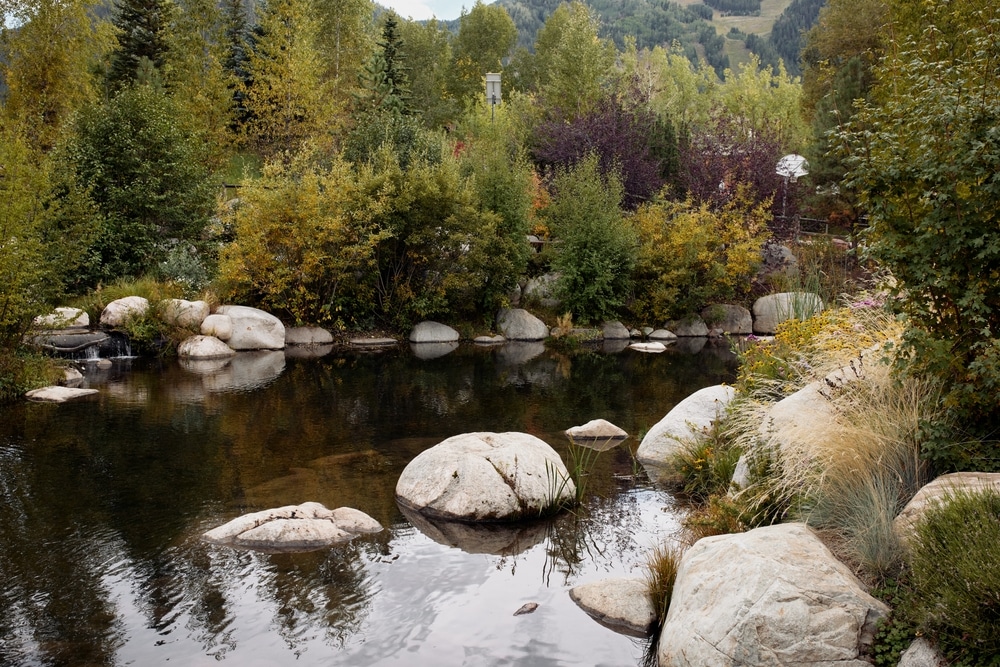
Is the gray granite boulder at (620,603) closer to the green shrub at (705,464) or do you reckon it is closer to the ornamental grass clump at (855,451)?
the ornamental grass clump at (855,451)

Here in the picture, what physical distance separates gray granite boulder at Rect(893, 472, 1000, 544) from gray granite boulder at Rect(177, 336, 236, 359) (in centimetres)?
1714

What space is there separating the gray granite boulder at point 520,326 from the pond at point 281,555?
30.6ft

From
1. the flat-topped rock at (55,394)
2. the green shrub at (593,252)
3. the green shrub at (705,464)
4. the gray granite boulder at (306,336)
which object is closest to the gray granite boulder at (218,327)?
the gray granite boulder at (306,336)

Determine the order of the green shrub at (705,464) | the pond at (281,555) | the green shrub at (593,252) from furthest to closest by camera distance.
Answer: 1. the green shrub at (593,252)
2. the green shrub at (705,464)
3. the pond at (281,555)

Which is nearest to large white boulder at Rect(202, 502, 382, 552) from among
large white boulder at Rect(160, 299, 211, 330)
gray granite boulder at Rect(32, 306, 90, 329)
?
gray granite boulder at Rect(32, 306, 90, 329)

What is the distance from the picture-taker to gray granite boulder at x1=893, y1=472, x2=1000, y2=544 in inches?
196

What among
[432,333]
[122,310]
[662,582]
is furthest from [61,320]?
[662,582]

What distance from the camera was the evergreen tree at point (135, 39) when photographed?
31656 mm

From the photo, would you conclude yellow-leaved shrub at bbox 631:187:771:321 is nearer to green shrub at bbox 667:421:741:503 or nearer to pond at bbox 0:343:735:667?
pond at bbox 0:343:735:667

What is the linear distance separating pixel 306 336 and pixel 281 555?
1510 cm

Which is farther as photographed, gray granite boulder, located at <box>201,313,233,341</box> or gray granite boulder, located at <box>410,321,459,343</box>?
gray granite boulder, located at <box>410,321,459,343</box>

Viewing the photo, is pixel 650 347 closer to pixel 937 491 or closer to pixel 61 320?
pixel 61 320

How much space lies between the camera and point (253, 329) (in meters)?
20.7

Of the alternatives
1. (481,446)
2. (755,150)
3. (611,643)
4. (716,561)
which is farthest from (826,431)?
(755,150)
